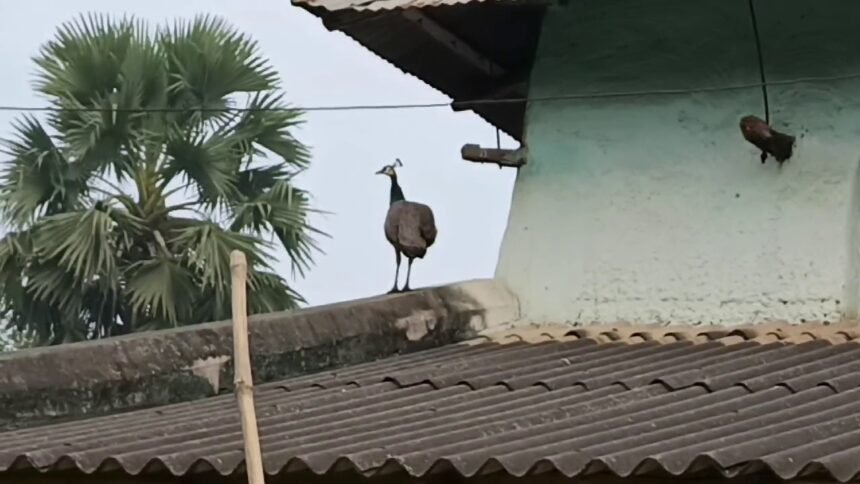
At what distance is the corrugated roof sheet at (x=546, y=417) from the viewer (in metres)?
4.33

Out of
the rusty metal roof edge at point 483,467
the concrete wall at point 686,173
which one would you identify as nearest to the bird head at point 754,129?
the concrete wall at point 686,173

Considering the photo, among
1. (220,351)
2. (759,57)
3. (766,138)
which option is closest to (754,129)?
(766,138)

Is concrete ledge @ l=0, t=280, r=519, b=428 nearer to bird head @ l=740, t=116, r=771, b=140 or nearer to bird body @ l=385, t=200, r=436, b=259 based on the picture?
bird body @ l=385, t=200, r=436, b=259

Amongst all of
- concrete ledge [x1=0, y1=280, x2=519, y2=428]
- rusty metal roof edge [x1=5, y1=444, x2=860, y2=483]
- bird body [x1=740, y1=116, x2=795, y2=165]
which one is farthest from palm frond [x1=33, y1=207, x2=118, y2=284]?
rusty metal roof edge [x1=5, y1=444, x2=860, y2=483]

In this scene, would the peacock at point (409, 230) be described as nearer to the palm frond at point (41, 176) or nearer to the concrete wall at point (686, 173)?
the concrete wall at point (686, 173)

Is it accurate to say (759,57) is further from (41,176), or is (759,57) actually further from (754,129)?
(41,176)

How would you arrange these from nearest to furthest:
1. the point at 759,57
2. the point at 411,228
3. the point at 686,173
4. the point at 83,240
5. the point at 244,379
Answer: the point at 244,379, the point at 759,57, the point at 686,173, the point at 411,228, the point at 83,240

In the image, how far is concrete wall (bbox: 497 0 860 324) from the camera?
680 centimetres

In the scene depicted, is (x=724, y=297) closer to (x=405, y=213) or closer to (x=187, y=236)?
(x=405, y=213)

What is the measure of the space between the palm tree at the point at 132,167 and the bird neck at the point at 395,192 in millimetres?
5595

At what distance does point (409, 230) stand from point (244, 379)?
13.0ft

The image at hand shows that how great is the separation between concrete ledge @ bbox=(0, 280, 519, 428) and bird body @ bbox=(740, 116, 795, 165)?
146 cm

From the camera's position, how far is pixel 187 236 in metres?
13.3

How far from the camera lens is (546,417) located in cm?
506
